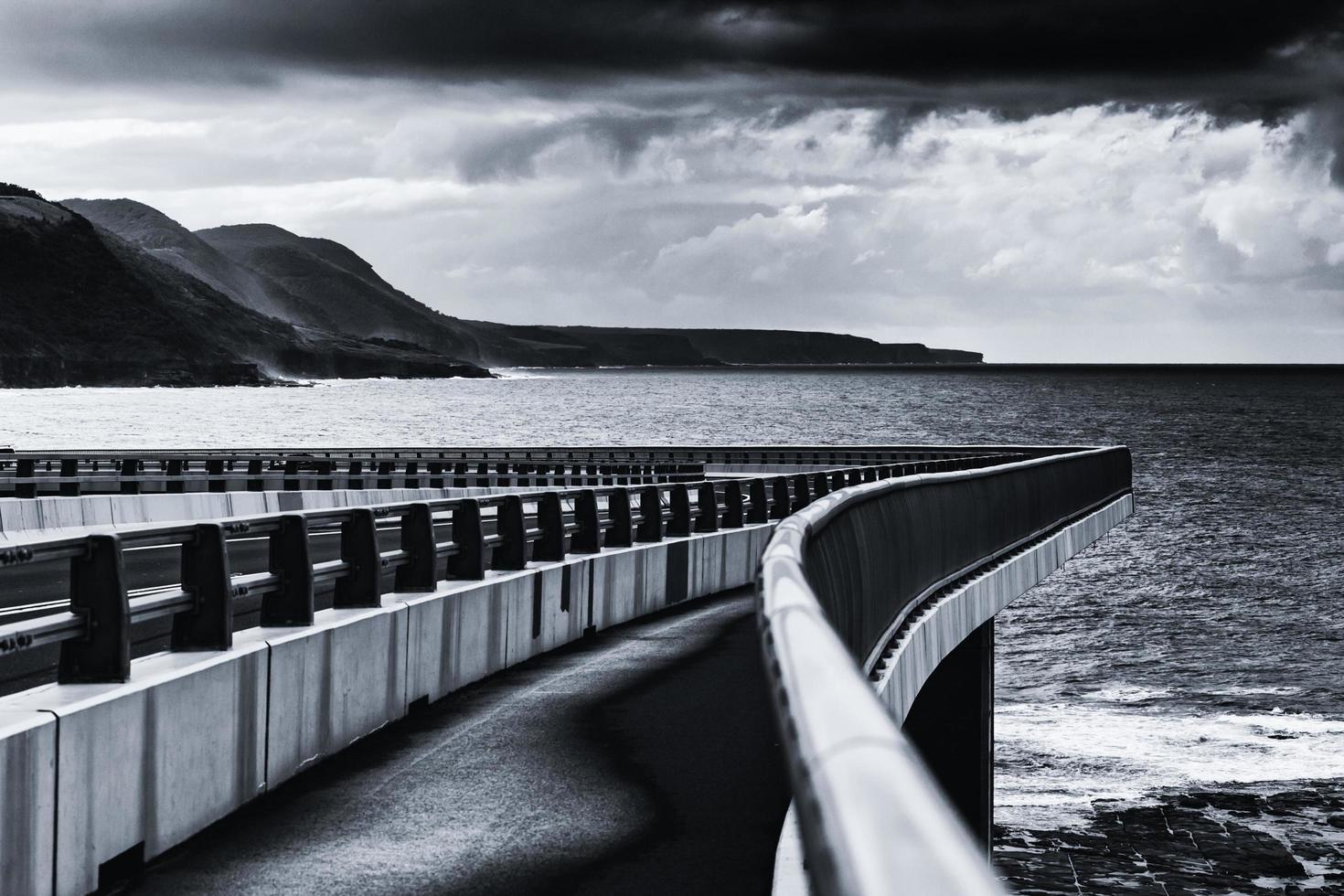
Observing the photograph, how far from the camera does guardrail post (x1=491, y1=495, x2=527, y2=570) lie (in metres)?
16.0

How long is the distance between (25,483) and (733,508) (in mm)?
15731

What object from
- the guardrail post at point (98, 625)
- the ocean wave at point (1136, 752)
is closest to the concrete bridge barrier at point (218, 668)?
the guardrail post at point (98, 625)

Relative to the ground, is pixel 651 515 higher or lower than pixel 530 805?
higher

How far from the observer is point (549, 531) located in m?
17.4

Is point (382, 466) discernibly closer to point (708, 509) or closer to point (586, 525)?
point (708, 509)

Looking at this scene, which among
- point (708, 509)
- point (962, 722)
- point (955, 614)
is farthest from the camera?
point (708, 509)

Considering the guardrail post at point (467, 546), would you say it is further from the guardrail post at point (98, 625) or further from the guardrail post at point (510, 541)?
the guardrail post at point (98, 625)

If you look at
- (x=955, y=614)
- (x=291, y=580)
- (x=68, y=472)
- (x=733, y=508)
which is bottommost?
(x=68, y=472)

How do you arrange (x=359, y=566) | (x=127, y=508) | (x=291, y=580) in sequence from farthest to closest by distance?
1. (x=127, y=508)
2. (x=359, y=566)
3. (x=291, y=580)

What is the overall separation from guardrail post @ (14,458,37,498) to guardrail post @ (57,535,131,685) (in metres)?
28.3

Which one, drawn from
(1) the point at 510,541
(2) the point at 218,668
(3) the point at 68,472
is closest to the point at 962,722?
(1) the point at 510,541

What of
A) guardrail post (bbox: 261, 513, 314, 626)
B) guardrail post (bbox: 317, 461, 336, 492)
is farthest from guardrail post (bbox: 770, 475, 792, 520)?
guardrail post (bbox: 261, 513, 314, 626)

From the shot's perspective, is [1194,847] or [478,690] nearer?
[478,690]

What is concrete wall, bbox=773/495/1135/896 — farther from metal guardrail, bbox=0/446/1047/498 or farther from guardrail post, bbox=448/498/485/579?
metal guardrail, bbox=0/446/1047/498
